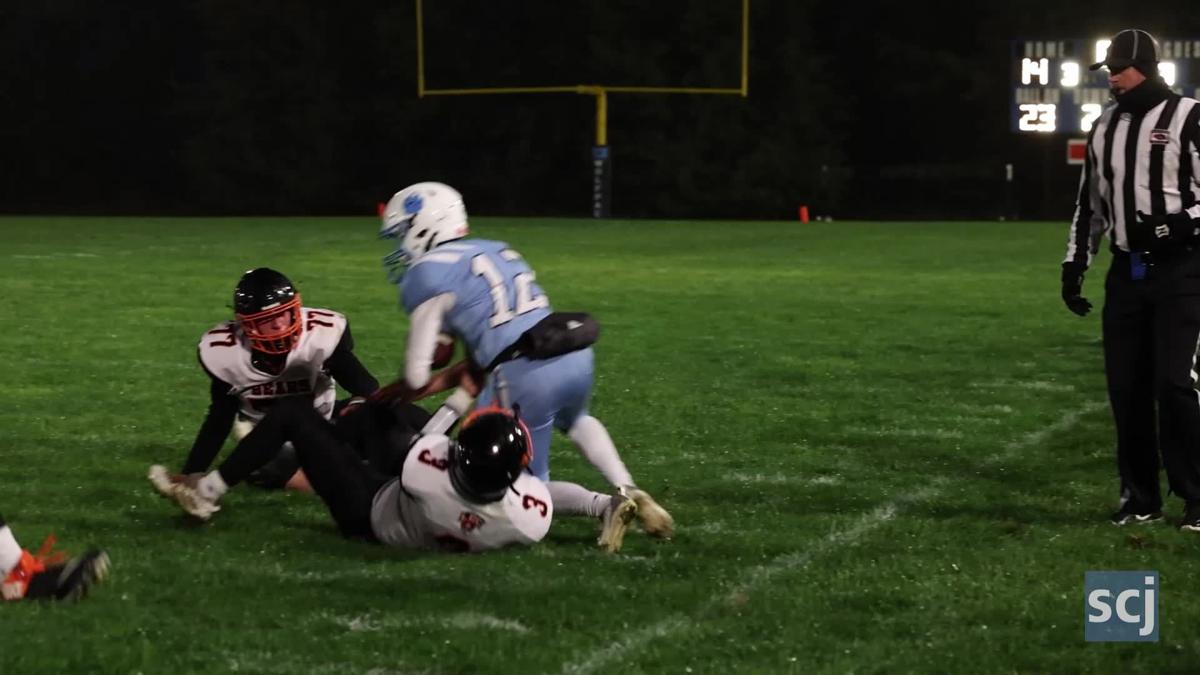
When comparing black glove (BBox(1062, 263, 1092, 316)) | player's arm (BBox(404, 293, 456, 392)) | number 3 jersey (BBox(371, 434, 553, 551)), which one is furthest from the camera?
black glove (BBox(1062, 263, 1092, 316))

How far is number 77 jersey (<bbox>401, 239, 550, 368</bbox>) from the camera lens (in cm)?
534

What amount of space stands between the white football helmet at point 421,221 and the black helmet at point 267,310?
18.9 inches

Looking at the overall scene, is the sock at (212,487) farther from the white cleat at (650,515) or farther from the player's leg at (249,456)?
the white cleat at (650,515)

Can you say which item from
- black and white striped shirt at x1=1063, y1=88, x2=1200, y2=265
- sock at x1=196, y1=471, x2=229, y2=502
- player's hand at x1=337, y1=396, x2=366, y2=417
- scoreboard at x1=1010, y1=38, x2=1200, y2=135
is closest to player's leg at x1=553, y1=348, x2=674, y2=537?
player's hand at x1=337, y1=396, x2=366, y2=417

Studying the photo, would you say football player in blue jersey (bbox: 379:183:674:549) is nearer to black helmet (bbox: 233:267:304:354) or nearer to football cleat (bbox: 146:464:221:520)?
black helmet (bbox: 233:267:304:354)

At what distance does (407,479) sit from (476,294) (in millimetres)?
647

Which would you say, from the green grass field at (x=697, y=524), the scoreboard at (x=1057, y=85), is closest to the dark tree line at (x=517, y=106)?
the scoreboard at (x=1057, y=85)

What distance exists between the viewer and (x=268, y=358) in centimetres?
599

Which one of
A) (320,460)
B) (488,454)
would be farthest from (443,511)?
(320,460)

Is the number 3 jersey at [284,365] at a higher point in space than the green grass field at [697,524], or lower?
higher

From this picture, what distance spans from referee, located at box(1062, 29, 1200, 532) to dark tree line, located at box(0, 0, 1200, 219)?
3684 cm

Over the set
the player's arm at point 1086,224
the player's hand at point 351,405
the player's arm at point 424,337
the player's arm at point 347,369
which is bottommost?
the player's hand at point 351,405

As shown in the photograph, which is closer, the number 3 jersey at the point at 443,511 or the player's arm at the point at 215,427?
the number 3 jersey at the point at 443,511

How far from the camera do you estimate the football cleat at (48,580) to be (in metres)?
4.64
